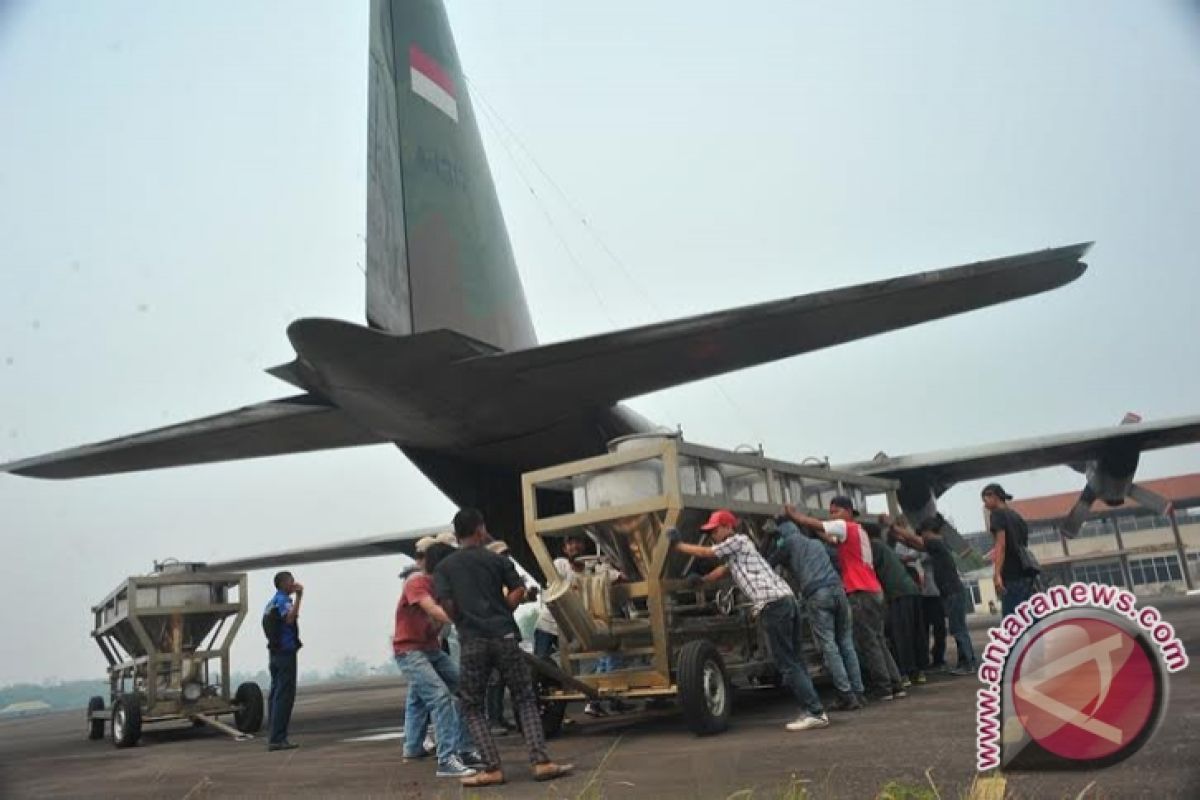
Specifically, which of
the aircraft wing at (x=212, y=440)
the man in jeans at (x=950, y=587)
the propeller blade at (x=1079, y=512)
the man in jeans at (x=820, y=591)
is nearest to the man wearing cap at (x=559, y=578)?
the man in jeans at (x=820, y=591)

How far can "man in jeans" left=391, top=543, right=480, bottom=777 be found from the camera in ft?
20.5

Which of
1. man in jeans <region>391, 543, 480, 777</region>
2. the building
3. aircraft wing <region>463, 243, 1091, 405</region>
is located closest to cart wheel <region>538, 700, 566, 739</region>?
man in jeans <region>391, 543, 480, 777</region>

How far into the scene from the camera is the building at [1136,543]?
52125mm

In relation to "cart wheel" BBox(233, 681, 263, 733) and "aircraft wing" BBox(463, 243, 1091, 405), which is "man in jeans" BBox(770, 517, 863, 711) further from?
"cart wheel" BBox(233, 681, 263, 733)

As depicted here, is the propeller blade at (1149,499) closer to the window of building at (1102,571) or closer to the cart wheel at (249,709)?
the cart wheel at (249,709)

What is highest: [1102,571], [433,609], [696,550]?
[696,550]

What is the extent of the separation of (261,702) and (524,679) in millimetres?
7328

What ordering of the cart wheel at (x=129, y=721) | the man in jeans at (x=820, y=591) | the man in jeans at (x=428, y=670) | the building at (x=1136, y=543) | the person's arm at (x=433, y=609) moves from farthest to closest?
the building at (x=1136, y=543) < the cart wheel at (x=129, y=721) < the man in jeans at (x=820, y=591) < the man in jeans at (x=428, y=670) < the person's arm at (x=433, y=609)

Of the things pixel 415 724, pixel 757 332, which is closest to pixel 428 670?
pixel 415 724

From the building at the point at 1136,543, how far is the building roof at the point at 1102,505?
5 centimetres

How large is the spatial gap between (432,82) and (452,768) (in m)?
7.45

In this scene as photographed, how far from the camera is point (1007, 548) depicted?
855cm

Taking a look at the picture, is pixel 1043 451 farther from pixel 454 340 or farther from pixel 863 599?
pixel 454 340

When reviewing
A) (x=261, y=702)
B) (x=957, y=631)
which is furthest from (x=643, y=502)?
(x=261, y=702)
